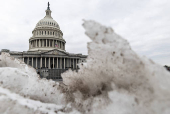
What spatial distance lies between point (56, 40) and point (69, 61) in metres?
9.31

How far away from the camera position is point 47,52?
3484 cm

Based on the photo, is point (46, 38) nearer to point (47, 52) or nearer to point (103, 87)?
point (47, 52)

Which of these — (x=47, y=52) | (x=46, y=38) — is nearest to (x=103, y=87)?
(x=47, y=52)

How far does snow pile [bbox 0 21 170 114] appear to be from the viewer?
1.76 feet

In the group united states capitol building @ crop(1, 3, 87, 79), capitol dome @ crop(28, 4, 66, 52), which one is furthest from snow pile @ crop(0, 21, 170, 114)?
capitol dome @ crop(28, 4, 66, 52)

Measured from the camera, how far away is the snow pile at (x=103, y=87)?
54cm

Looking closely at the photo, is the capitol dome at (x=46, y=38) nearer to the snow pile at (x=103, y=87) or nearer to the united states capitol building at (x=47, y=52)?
the united states capitol building at (x=47, y=52)

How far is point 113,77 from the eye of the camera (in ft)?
Result: 2.53

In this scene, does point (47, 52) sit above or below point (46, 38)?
below

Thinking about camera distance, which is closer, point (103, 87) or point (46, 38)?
point (103, 87)

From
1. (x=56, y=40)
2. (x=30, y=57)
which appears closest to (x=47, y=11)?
(x=56, y=40)

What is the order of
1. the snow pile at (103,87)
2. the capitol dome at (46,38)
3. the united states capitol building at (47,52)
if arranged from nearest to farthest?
the snow pile at (103,87) < the united states capitol building at (47,52) < the capitol dome at (46,38)

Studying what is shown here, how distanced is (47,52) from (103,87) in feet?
119

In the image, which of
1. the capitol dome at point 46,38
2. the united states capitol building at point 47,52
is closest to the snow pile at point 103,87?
the united states capitol building at point 47,52
